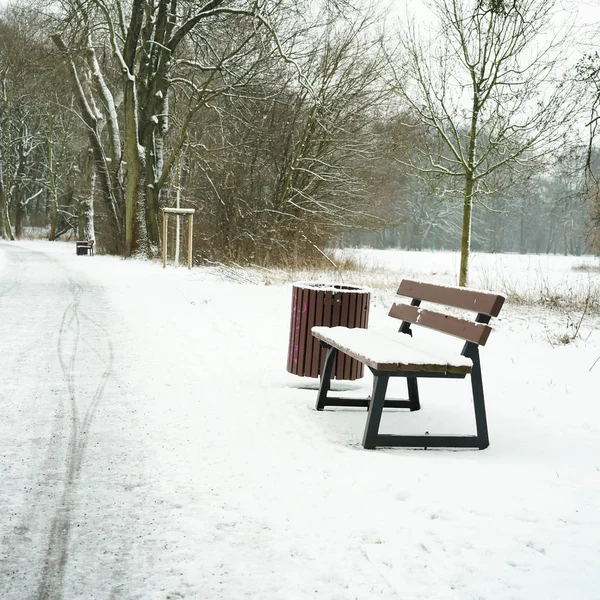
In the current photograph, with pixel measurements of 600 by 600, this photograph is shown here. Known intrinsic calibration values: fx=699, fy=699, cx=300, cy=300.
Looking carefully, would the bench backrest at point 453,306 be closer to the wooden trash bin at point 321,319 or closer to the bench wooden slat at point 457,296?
the bench wooden slat at point 457,296

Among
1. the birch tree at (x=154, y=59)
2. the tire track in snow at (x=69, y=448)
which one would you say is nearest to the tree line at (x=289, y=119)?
the birch tree at (x=154, y=59)

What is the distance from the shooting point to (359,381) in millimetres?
6711

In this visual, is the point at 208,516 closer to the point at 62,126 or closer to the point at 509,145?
the point at 509,145

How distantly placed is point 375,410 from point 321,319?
1.96m

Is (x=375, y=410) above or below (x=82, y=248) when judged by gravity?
below

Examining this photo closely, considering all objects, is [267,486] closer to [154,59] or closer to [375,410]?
[375,410]

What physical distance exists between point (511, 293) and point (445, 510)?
11.8 metres

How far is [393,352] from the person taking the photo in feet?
14.9

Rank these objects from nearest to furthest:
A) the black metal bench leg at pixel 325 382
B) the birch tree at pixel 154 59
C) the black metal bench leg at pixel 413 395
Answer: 1. the black metal bench leg at pixel 325 382
2. the black metal bench leg at pixel 413 395
3. the birch tree at pixel 154 59

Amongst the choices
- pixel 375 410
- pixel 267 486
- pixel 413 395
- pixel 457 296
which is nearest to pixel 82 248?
pixel 413 395

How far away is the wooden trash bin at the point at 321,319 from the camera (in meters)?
6.27

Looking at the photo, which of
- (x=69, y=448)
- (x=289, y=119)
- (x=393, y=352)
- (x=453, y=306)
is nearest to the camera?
(x=69, y=448)

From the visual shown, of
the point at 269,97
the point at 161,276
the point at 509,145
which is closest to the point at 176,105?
the point at 269,97

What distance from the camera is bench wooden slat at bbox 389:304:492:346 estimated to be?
4445 millimetres
